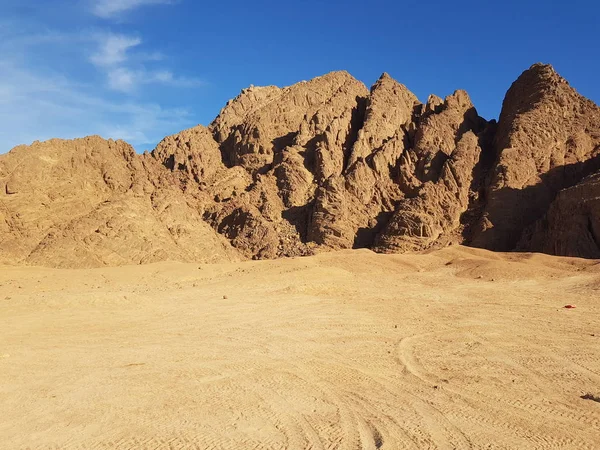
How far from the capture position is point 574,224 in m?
25.4

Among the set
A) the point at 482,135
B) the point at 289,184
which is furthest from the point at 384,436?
the point at 482,135

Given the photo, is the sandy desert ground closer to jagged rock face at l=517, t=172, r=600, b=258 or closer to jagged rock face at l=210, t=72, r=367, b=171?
jagged rock face at l=517, t=172, r=600, b=258

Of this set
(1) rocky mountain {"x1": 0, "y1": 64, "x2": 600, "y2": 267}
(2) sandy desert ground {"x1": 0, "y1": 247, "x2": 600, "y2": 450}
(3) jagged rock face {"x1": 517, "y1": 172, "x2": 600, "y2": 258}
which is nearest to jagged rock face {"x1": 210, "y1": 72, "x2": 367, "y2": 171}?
(1) rocky mountain {"x1": 0, "y1": 64, "x2": 600, "y2": 267}

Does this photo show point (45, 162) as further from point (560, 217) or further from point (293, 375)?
point (560, 217)

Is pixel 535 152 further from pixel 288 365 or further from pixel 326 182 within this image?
pixel 288 365

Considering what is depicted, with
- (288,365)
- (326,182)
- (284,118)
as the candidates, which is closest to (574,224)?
(326,182)

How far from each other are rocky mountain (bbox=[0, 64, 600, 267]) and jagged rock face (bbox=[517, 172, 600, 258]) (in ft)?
0.25

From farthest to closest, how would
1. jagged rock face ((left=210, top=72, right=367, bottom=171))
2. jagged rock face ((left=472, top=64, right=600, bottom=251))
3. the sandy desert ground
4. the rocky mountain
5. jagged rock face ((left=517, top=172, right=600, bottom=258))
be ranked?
1. jagged rock face ((left=210, top=72, right=367, bottom=171))
2. jagged rock face ((left=472, top=64, right=600, bottom=251))
3. jagged rock face ((left=517, top=172, right=600, bottom=258))
4. the rocky mountain
5. the sandy desert ground

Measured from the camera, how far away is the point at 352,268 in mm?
20922

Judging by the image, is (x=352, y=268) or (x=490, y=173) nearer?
(x=352, y=268)

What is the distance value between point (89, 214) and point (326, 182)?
16665mm

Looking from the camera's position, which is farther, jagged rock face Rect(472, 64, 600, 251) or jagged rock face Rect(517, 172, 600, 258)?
jagged rock face Rect(472, 64, 600, 251)

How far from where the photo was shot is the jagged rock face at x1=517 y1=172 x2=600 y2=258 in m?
24.7

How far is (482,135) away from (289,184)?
16.5 metres
